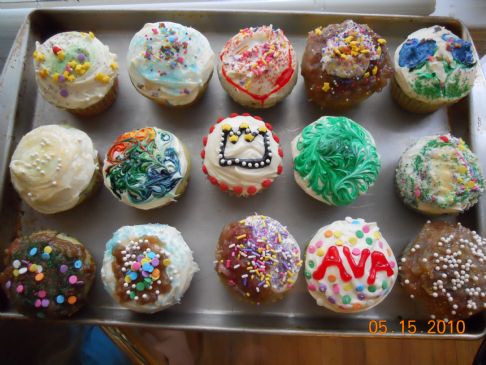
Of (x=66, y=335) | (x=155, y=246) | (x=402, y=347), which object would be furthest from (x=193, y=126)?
(x=402, y=347)

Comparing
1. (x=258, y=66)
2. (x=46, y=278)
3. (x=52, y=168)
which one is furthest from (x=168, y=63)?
(x=46, y=278)

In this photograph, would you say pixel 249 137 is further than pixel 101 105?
No

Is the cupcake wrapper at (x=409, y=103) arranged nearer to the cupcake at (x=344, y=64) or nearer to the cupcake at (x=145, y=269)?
the cupcake at (x=344, y=64)

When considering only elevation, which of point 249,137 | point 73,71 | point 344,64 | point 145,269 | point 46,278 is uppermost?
point 344,64

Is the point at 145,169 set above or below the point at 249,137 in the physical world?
below

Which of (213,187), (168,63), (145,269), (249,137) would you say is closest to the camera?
(145,269)

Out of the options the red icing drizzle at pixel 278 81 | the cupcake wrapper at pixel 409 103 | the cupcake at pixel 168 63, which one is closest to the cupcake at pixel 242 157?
the red icing drizzle at pixel 278 81

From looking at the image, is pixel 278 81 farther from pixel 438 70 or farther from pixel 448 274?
pixel 448 274

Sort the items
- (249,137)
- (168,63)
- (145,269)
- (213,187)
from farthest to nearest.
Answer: (213,187) → (168,63) → (249,137) → (145,269)

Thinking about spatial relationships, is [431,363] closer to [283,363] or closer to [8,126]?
[283,363]
